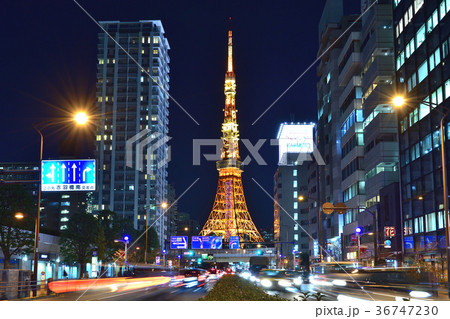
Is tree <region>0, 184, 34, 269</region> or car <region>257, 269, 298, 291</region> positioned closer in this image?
car <region>257, 269, 298, 291</region>

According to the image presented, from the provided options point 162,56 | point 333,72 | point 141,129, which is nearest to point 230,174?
point 141,129

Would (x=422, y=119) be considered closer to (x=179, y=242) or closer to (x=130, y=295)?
(x=130, y=295)

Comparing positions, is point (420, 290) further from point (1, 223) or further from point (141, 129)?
point (141, 129)

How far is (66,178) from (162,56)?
555 ft

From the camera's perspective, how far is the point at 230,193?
167125 mm

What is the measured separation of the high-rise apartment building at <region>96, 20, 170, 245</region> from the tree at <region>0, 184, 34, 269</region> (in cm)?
11476

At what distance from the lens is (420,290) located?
30.2m

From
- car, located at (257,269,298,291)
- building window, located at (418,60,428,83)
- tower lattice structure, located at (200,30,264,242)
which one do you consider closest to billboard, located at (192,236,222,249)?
building window, located at (418,60,428,83)

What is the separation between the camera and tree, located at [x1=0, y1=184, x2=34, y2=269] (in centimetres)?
5712

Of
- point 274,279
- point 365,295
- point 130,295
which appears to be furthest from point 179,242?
point 365,295

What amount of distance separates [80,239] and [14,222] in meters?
18.7

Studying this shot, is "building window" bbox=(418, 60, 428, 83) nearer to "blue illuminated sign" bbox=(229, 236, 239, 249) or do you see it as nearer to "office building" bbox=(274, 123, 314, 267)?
"blue illuminated sign" bbox=(229, 236, 239, 249)

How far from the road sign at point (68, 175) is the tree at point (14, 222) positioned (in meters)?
28.9

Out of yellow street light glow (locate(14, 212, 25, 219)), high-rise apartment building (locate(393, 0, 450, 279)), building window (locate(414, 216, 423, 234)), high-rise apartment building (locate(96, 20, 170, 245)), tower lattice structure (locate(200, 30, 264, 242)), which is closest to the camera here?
high-rise apartment building (locate(393, 0, 450, 279))
